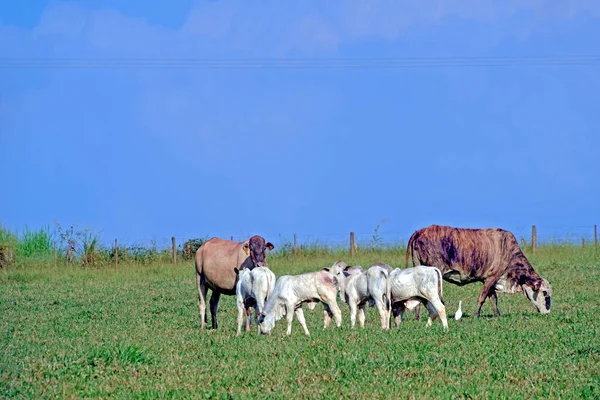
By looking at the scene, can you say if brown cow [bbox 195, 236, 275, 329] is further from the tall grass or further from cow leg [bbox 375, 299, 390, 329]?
the tall grass

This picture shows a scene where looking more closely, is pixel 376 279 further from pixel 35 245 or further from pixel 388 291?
pixel 35 245

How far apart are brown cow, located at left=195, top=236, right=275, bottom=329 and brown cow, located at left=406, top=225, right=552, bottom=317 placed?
13.6ft

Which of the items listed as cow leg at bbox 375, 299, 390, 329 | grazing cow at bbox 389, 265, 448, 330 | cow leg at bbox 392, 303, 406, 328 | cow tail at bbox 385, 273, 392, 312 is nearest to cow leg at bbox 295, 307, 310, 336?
cow leg at bbox 375, 299, 390, 329

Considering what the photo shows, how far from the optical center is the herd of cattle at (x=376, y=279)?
15.1 m

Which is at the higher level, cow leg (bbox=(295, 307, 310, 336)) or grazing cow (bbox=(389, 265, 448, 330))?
grazing cow (bbox=(389, 265, 448, 330))

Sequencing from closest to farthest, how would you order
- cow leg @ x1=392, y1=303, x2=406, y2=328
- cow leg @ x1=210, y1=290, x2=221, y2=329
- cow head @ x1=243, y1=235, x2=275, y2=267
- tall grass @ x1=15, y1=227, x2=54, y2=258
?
cow leg @ x1=392, y1=303, x2=406, y2=328 < cow head @ x1=243, y1=235, x2=275, y2=267 < cow leg @ x1=210, y1=290, x2=221, y2=329 < tall grass @ x1=15, y1=227, x2=54, y2=258

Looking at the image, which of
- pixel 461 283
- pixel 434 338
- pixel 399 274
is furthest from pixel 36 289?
pixel 434 338

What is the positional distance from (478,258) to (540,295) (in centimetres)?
162

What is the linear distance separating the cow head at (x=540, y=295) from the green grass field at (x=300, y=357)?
353mm

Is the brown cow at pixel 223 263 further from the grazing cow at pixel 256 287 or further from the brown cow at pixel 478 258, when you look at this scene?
the brown cow at pixel 478 258

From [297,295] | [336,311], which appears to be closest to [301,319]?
[297,295]

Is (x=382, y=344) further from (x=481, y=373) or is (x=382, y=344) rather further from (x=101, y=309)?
(x=101, y=309)

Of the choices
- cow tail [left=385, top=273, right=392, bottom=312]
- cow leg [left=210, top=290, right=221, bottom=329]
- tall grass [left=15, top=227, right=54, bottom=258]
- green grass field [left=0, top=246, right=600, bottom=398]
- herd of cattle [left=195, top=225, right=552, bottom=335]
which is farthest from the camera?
tall grass [left=15, top=227, right=54, bottom=258]

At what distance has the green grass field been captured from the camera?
32.7 ft
